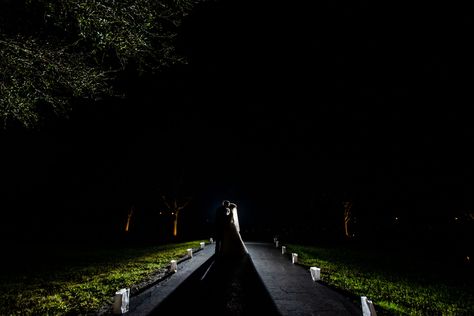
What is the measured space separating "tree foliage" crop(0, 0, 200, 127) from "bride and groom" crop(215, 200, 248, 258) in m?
6.03

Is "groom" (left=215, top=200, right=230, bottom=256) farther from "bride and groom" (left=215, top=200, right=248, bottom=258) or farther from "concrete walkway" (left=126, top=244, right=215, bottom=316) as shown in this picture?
"concrete walkway" (left=126, top=244, right=215, bottom=316)

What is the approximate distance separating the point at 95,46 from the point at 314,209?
46251 mm

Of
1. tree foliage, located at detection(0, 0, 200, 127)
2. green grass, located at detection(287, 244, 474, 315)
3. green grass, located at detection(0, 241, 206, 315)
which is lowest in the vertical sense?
green grass, located at detection(287, 244, 474, 315)

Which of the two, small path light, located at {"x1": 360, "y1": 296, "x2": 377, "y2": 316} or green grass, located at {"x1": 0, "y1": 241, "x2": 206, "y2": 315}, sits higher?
small path light, located at {"x1": 360, "y1": 296, "x2": 377, "y2": 316}

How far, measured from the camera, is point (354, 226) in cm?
4188

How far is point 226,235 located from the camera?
1222cm

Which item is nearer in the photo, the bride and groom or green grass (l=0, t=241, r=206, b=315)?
green grass (l=0, t=241, r=206, b=315)

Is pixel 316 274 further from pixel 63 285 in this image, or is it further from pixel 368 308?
pixel 63 285

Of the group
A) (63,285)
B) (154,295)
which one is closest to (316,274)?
(154,295)

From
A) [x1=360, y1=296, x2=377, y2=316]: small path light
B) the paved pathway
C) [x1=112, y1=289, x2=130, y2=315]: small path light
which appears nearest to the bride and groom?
the paved pathway

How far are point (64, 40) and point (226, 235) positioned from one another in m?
8.74

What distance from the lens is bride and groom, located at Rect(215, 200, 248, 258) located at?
11867 millimetres

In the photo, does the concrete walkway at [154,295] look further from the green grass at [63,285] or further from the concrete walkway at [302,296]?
the concrete walkway at [302,296]

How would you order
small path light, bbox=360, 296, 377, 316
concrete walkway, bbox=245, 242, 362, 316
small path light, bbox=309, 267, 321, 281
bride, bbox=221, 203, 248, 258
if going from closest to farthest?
1. small path light, bbox=360, 296, 377, 316
2. concrete walkway, bbox=245, 242, 362, 316
3. small path light, bbox=309, 267, 321, 281
4. bride, bbox=221, 203, 248, 258
